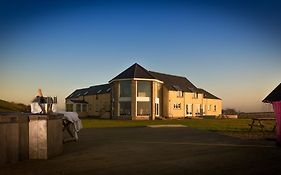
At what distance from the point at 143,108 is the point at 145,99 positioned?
1.47 m

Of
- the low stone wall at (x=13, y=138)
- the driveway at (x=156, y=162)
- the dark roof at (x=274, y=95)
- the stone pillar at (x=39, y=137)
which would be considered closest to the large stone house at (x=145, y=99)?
the dark roof at (x=274, y=95)

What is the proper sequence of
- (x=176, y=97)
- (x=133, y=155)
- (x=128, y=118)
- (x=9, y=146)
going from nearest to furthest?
(x=9, y=146) < (x=133, y=155) < (x=128, y=118) < (x=176, y=97)

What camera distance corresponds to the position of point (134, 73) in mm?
49344

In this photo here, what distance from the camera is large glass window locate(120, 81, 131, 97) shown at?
48219 mm

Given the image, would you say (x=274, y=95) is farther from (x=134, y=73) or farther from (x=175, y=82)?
(x=175, y=82)

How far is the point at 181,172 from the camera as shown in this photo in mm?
7777

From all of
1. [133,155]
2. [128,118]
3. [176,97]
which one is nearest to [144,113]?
[128,118]

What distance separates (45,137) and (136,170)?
3.35m

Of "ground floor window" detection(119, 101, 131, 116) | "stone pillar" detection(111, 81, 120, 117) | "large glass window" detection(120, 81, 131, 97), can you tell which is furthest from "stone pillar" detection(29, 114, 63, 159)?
"stone pillar" detection(111, 81, 120, 117)

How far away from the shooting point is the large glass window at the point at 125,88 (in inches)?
1898

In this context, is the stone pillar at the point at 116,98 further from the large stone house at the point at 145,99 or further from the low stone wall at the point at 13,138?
the low stone wall at the point at 13,138

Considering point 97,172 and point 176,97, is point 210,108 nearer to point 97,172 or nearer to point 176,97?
point 176,97

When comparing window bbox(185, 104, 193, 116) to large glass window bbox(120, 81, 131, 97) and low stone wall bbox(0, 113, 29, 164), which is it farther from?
low stone wall bbox(0, 113, 29, 164)

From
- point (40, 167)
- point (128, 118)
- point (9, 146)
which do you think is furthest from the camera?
point (128, 118)
